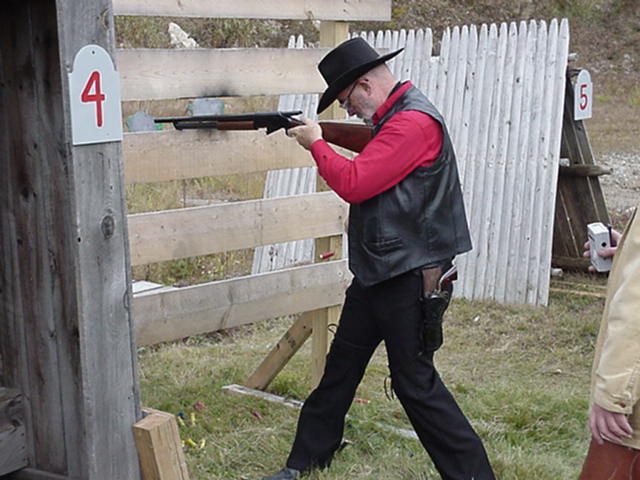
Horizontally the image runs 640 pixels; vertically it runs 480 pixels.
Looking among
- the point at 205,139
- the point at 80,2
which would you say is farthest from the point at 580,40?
the point at 80,2

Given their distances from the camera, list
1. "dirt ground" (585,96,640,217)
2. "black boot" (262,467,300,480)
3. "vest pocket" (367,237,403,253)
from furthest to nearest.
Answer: "dirt ground" (585,96,640,217)
"black boot" (262,467,300,480)
"vest pocket" (367,237,403,253)

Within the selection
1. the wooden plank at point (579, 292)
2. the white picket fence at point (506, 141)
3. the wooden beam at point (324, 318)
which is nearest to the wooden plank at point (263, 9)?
the wooden beam at point (324, 318)

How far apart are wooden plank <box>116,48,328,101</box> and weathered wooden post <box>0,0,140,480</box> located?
0.79 metres

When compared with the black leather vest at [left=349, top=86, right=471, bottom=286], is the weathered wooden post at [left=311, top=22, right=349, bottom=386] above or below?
below

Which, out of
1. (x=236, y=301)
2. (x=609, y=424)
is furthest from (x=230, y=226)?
(x=609, y=424)

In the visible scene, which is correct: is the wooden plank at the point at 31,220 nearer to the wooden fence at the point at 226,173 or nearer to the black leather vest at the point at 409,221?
the wooden fence at the point at 226,173

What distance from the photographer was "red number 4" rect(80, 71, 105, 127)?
3.00 meters

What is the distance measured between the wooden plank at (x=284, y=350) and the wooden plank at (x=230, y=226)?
590mm

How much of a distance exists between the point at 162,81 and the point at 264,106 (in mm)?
10240

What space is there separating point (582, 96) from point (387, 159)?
181 inches

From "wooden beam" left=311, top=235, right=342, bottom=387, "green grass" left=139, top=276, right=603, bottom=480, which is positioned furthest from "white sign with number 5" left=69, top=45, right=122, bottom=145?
"wooden beam" left=311, top=235, right=342, bottom=387

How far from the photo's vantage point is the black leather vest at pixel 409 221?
160 inches

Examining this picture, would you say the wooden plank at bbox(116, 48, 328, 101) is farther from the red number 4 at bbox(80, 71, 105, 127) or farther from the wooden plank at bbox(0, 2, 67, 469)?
the red number 4 at bbox(80, 71, 105, 127)

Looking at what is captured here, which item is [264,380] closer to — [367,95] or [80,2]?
[367,95]
